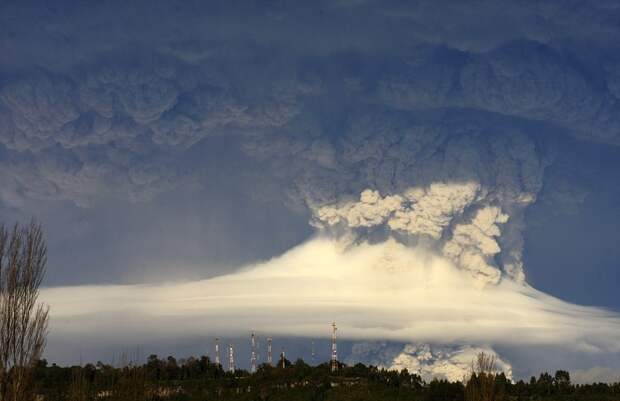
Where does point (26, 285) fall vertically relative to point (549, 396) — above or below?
above

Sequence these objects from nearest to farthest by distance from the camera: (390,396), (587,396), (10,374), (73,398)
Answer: (10,374) < (73,398) < (587,396) < (390,396)

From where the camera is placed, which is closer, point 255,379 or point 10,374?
point 10,374

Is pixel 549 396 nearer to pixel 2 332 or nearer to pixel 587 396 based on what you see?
pixel 587 396

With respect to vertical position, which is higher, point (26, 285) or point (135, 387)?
point (26, 285)

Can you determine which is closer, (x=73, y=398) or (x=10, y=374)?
(x=10, y=374)

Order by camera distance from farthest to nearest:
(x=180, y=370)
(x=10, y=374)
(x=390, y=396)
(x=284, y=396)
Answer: (x=180, y=370)
(x=284, y=396)
(x=390, y=396)
(x=10, y=374)

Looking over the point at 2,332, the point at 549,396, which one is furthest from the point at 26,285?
Result: the point at 549,396

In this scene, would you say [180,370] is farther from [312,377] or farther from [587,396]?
[587,396]

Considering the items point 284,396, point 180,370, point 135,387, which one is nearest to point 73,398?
point 135,387

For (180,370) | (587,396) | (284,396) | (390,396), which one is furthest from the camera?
(180,370)
